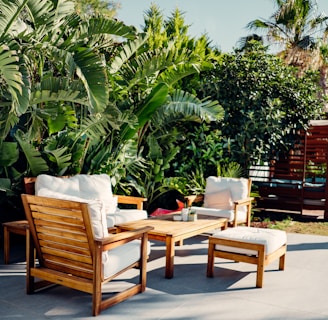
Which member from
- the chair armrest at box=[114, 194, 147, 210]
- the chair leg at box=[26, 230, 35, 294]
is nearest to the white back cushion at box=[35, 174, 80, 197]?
the chair armrest at box=[114, 194, 147, 210]

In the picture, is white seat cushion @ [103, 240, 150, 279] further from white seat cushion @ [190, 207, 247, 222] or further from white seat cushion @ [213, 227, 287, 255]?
white seat cushion @ [190, 207, 247, 222]

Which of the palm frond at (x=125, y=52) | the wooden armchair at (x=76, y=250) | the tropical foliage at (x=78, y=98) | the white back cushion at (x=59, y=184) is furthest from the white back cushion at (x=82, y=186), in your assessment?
the palm frond at (x=125, y=52)

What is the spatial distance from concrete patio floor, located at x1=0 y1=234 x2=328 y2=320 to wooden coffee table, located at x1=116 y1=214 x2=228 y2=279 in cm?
29

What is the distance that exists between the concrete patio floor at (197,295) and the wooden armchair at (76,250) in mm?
195

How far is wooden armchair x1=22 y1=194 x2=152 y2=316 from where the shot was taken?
3.47 metres

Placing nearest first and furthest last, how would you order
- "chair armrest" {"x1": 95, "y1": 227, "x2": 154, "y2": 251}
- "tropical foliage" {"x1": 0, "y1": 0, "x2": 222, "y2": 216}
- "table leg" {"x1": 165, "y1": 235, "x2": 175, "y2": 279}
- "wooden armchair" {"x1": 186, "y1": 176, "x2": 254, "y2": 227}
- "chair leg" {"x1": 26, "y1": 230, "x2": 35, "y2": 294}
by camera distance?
1. "chair armrest" {"x1": 95, "y1": 227, "x2": 154, "y2": 251}
2. "chair leg" {"x1": 26, "y1": 230, "x2": 35, "y2": 294}
3. "table leg" {"x1": 165, "y1": 235, "x2": 175, "y2": 279}
4. "tropical foliage" {"x1": 0, "y1": 0, "x2": 222, "y2": 216}
5. "wooden armchair" {"x1": 186, "y1": 176, "x2": 254, "y2": 227}

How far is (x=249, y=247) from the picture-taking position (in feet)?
14.4

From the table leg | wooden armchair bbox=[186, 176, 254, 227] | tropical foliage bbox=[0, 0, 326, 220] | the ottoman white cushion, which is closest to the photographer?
the table leg

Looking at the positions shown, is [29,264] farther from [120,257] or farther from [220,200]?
[220,200]

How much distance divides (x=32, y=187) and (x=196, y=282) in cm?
236

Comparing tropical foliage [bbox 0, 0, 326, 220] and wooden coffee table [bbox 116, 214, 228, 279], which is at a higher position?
tropical foliage [bbox 0, 0, 326, 220]

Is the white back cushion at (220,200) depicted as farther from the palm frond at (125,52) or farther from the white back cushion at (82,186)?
the palm frond at (125,52)

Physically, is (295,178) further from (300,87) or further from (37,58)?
(37,58)

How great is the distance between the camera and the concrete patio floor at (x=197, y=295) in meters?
3.62
